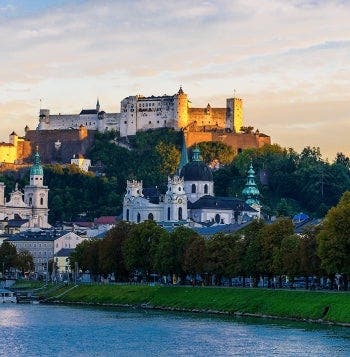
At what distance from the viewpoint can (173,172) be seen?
187 metres

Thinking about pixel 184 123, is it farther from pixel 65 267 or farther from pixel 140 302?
pixel 140 302

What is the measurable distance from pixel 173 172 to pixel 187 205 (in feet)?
89.2

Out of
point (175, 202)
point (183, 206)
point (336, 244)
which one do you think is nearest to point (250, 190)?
point (183, 206)

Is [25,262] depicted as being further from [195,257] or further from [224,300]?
[224,300]

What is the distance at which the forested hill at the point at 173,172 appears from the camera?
584 feet

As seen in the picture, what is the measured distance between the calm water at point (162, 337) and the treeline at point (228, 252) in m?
7.11

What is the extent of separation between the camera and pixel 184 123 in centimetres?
19738

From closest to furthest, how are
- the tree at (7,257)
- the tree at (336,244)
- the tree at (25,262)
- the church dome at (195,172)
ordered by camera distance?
the tree at (336,244)
the tree at (7,257)
the tree at (25,262)
the church dome at (195,172)

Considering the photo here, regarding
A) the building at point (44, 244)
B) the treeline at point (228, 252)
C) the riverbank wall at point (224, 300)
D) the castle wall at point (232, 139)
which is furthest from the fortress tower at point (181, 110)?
the riverbank wall at point (224, 300)

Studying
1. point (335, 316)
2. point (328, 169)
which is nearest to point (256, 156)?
point (328, 169)

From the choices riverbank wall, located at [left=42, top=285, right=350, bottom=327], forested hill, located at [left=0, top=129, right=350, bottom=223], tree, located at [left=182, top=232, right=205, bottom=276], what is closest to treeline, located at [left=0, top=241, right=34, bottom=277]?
riverbank wall, located at [left=42, top=285, right=350, bottom=327]

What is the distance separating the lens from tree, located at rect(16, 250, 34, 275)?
5502 inches

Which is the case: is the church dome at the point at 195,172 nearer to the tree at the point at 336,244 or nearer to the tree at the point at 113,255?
the tree at the point at 113,255

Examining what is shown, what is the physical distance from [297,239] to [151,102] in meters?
112
